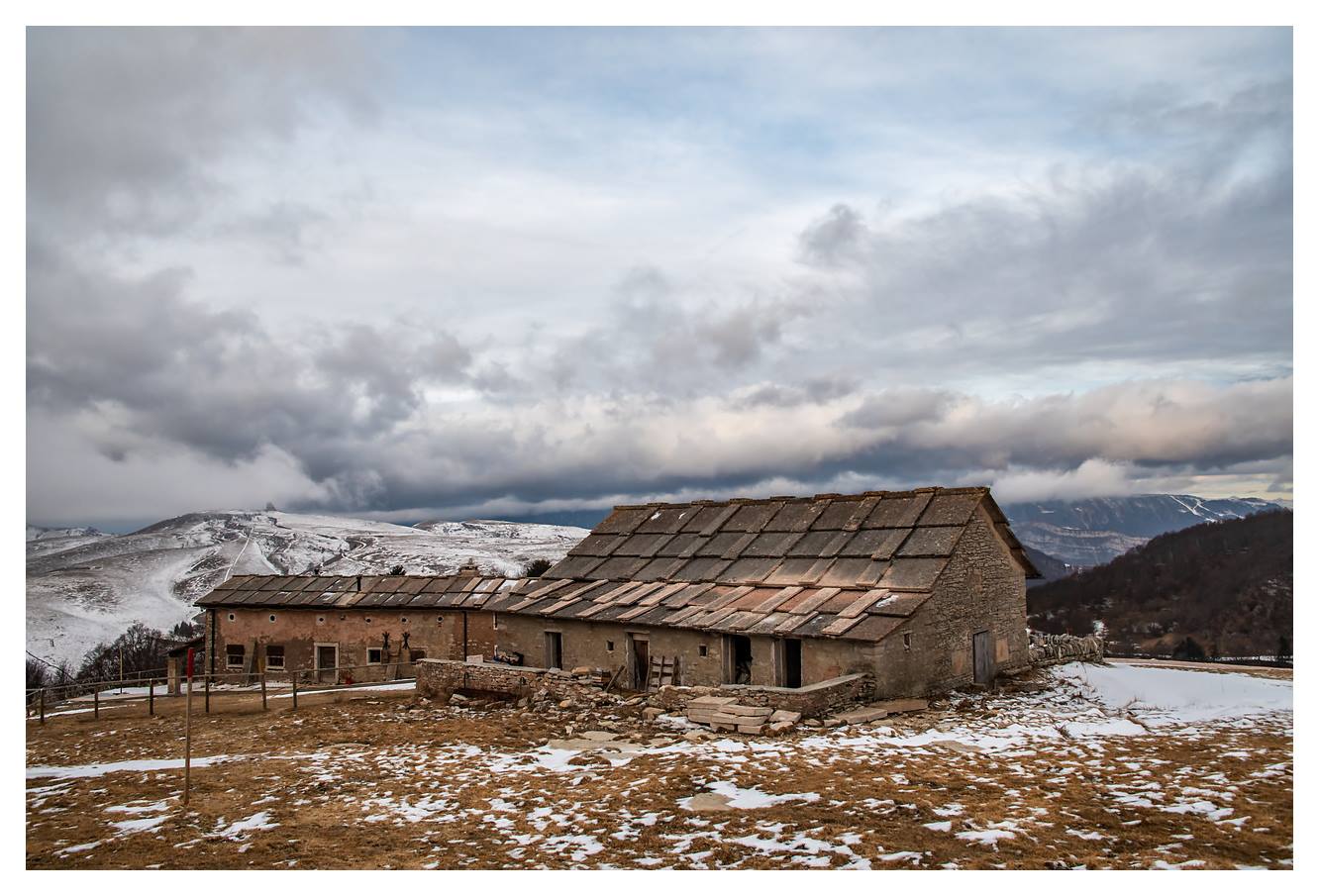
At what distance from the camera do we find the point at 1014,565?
2662 cm

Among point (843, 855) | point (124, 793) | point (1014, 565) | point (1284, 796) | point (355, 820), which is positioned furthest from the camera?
point (1014, 565)

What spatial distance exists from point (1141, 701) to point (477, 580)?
26.5 m

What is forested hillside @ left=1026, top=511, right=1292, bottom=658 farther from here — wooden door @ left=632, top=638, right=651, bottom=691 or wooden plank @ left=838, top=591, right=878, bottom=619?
wooden door @ left=632, top=638, right=651, bottom=691

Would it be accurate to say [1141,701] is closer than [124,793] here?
No

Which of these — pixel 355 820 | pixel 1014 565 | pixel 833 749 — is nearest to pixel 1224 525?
pixel 1014 565

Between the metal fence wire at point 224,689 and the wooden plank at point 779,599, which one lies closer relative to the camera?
the wooden plank at point 779,599

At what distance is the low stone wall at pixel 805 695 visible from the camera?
18.7 m

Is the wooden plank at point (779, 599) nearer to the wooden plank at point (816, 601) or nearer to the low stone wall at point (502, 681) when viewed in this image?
the wooden plank at point (816, 601)

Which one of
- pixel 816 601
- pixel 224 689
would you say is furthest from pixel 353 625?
pixel 816 601

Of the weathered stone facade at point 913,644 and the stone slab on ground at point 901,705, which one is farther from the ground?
the weathered stone facade at point 913,644

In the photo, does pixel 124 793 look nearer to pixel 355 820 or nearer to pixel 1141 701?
pixel 355 820

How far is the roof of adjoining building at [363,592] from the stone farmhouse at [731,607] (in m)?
0.12

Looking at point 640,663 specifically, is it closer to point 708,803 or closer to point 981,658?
point 981,658

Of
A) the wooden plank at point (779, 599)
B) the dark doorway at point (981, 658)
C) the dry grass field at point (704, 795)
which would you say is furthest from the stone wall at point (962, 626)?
the wooden plank at point (779, 599)
